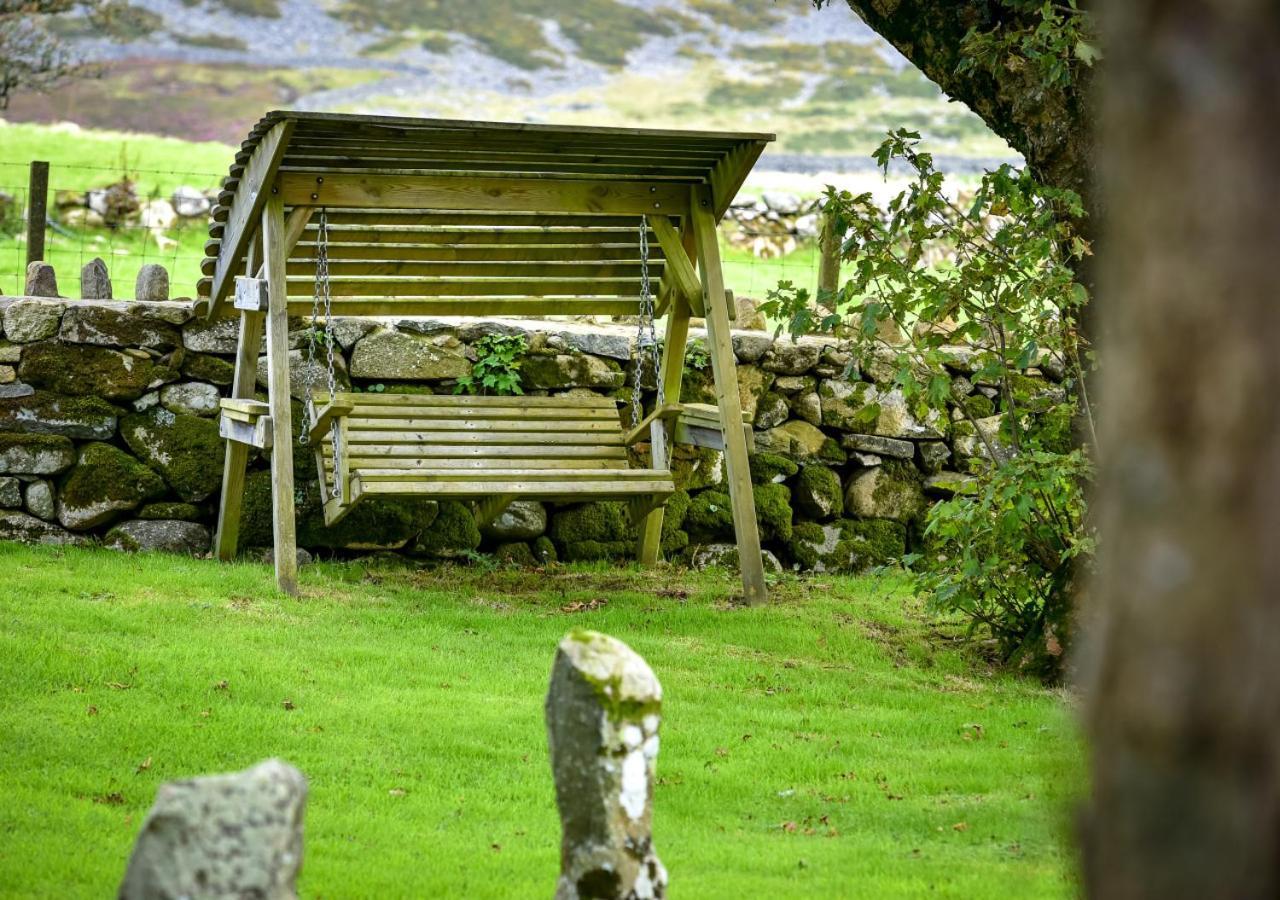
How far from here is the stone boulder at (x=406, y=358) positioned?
353 inches

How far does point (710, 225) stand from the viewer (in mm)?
8305

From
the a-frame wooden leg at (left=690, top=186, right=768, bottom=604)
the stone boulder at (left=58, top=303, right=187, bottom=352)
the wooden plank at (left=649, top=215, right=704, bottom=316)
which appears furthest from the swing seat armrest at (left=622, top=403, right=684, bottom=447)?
the stone boulder at (left=58, top=303, right=187, bottom=352)

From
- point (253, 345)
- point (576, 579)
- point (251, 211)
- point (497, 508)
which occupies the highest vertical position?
point (251, 211)

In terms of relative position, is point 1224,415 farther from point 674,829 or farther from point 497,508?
point 497,508

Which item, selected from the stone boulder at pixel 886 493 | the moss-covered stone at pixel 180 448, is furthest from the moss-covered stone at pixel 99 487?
the stone boulder at pixel 886 493

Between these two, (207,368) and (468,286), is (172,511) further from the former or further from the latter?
(468,286)

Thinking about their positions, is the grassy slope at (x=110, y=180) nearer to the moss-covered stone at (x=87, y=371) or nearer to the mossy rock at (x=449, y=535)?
the moss-covered stone at (x=87, y=371)

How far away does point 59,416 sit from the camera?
27.7 ft

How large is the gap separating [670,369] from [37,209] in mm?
4467

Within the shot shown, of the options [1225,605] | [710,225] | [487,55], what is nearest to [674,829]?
[1225,605]

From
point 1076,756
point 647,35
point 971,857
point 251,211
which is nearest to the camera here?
point 971,857

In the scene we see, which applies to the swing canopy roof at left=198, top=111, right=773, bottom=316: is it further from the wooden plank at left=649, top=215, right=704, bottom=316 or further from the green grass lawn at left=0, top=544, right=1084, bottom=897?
the green grass lawn at left=0, top=544, right=1084, bottom=897

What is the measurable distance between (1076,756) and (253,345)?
527 cm

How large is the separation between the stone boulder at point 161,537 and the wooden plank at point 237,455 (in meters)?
0.34
